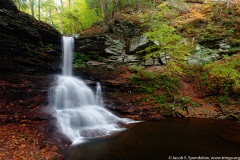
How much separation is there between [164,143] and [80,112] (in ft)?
16.0

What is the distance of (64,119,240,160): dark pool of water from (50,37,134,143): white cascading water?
94cm

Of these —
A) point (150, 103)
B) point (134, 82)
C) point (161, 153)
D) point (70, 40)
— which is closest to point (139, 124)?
point (150, 103)

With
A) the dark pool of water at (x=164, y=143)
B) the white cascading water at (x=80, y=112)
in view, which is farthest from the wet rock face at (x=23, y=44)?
the dark pool of water at (x=164, y=143)

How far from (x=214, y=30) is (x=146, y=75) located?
968 cm

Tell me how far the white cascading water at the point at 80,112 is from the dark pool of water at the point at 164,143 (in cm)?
94

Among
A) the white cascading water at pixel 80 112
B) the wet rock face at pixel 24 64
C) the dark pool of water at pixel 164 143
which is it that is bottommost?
the dark pool of water at pixel 164 143

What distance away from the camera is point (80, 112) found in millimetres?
9133

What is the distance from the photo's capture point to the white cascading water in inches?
309

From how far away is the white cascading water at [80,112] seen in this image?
785cm

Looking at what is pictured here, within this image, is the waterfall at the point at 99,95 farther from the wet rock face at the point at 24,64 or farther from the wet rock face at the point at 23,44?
the wet rock face at the point at 23,44

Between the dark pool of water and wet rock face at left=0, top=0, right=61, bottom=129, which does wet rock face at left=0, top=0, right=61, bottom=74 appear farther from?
the dark pool of water

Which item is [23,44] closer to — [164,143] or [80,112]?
[80,112]

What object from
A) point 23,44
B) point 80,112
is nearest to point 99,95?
point 80,112

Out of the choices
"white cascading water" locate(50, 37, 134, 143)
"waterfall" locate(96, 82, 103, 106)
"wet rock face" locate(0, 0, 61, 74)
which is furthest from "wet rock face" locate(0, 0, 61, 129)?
"waterfall" locate(96, 82, 103, 106)
